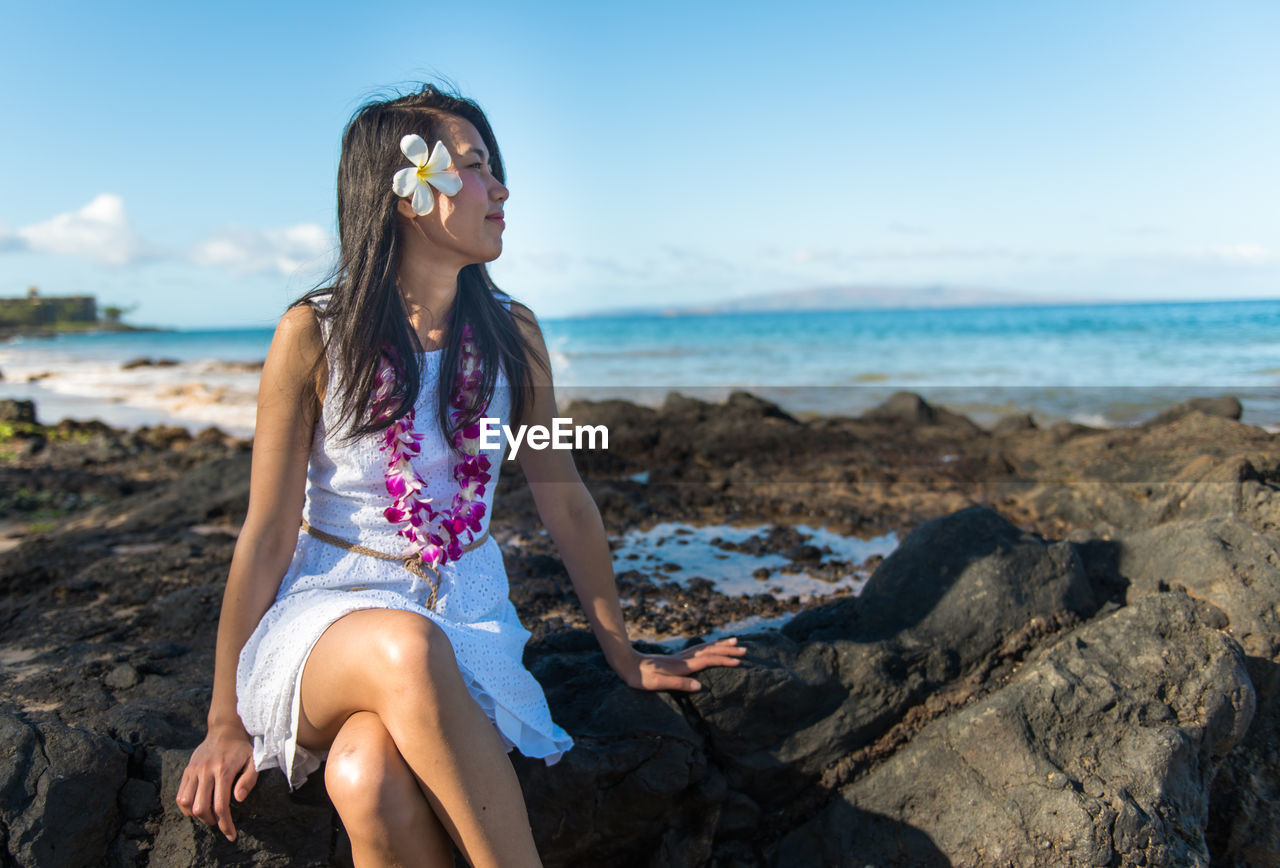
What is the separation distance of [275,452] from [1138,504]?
190 inches

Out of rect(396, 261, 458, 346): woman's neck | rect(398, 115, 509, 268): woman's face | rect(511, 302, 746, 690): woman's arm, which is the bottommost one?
rect(511, 302, 746, 690): woman's arm

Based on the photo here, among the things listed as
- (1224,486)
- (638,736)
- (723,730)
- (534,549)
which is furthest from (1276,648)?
(534,549)

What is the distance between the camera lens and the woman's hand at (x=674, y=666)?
100.0 inches

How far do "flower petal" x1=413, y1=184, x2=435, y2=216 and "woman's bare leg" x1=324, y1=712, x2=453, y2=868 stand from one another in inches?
51.3

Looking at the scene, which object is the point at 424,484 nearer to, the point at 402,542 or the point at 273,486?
the point at 402,542

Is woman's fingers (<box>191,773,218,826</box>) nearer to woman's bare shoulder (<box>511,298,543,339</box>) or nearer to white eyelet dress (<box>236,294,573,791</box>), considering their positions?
white eyelet dress (<box>236,294,573,791</box>)

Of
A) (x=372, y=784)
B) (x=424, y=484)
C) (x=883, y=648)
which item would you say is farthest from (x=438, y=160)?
(x=883, y=648)

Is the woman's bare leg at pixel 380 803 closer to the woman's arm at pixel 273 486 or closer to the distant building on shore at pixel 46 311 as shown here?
the woman's arm at pixel 273 486

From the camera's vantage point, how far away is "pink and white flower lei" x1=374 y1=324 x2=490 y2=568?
2.33 metres

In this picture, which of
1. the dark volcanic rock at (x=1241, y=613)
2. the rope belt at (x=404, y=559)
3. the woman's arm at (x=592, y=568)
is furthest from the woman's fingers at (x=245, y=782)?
the dark volcanic rock at (x=1241, y=613)

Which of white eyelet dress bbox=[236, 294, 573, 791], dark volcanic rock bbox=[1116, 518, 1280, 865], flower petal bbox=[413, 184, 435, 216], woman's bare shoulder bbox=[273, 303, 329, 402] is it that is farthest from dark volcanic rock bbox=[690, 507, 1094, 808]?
flower petal bbox=[413, 184, 435, 216]

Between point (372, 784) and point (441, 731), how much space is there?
18cm

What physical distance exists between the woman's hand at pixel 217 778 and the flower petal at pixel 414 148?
61.0 inches

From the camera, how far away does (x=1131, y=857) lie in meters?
2.20
